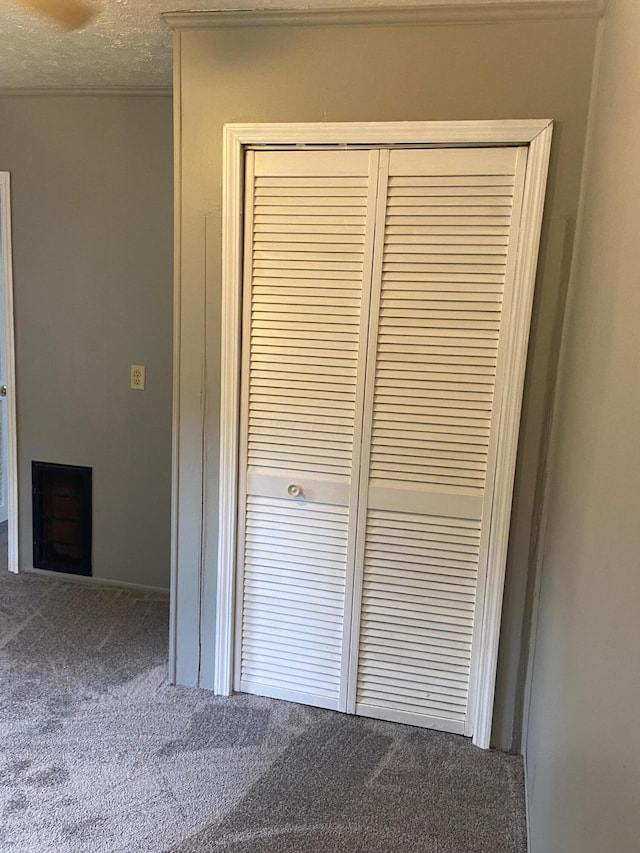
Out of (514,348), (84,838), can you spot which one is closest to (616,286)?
(514,348)

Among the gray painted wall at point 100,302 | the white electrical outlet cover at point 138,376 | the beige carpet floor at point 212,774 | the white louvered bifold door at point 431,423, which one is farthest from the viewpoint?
the white electrical outlet cover at point 138,376

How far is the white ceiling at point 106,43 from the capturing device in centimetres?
184

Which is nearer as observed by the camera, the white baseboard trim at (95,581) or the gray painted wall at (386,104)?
the gray painted wall at (386,104)

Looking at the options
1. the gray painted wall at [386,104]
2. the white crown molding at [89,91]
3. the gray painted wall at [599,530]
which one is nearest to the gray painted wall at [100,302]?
the white crown molding at [89,91]

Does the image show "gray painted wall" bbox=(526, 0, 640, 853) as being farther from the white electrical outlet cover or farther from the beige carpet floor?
the white electrical outlet cover

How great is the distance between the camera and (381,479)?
209cm

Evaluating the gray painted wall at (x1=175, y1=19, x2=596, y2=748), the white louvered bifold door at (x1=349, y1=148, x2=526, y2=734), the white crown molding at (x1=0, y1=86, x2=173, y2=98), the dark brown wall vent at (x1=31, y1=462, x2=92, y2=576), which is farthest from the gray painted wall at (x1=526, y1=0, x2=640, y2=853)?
the dark brown wall vent at (x1=31, y1=462, x2=92, y2=576)

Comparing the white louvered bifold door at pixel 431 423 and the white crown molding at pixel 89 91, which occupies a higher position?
the white crown molding at pixel 89 91

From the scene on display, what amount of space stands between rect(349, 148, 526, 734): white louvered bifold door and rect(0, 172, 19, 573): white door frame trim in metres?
1.99

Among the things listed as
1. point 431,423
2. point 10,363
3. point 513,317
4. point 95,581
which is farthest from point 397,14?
point 95,581

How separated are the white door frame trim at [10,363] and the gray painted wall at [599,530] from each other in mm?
2573

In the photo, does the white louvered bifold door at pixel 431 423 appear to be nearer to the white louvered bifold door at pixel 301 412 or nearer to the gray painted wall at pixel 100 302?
the white louvered bifold door at pixel 301 412

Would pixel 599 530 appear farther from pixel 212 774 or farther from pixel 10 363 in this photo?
pixel 10 363

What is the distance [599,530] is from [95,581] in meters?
2.67
